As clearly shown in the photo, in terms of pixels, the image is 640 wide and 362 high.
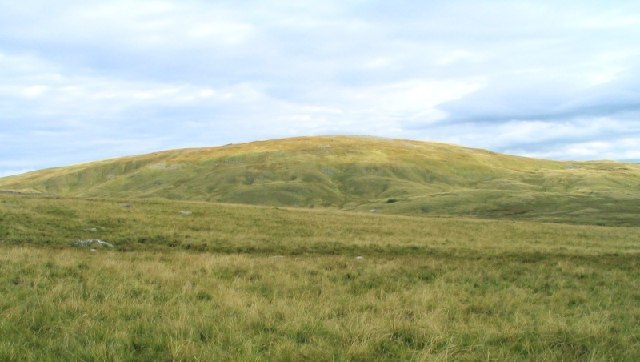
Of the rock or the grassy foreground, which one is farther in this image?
the rock

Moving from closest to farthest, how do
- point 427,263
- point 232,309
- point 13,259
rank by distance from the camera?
point 232,309 → point 13,259 → point 427,263

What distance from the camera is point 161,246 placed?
2583cm

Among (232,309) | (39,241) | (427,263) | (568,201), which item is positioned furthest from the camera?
(568,201)

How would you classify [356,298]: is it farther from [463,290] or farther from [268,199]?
[268,199]

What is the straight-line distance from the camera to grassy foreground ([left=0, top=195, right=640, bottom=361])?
7.59m

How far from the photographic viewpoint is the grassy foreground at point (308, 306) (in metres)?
7.59

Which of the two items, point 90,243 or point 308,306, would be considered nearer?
point 308,306

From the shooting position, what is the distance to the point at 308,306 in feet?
36.1

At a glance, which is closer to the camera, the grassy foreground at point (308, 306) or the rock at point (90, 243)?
the grassy foreground at point (308, 306)

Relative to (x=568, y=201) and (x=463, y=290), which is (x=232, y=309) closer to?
(x=463, y=290)

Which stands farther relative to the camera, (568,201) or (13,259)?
(568,201)

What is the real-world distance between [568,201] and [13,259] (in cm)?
12107

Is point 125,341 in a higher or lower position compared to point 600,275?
higher

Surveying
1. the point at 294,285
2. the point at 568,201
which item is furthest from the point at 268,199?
the point at 294,285
